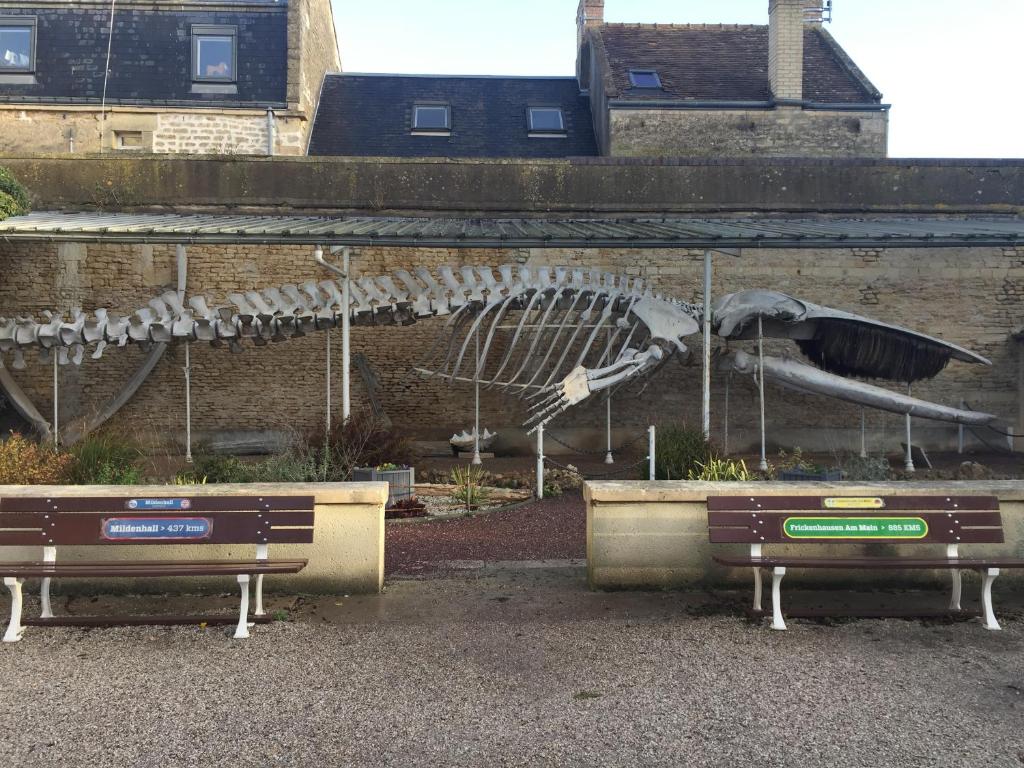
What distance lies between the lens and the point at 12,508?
5.01 metres

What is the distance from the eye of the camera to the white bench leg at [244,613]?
15.6 feet

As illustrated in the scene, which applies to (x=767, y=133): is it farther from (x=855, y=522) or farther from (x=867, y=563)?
(x=867, y=563)

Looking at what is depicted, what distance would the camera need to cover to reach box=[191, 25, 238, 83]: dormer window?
18.6 metres

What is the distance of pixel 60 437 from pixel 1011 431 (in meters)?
14.9

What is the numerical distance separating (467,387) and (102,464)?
697cm

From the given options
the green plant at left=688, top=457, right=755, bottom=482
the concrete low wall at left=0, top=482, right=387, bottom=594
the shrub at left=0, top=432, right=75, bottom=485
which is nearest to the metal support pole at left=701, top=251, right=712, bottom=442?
the green plant at left=688, top=457, right=755, bottom=482

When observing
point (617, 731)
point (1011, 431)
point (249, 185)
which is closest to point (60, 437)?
point (249, 185)

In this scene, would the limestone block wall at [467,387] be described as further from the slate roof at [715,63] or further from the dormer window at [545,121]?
the dormer window at [545,121]

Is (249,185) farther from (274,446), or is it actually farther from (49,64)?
(49,64)

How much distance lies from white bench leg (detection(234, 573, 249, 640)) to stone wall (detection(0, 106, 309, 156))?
15.1 m

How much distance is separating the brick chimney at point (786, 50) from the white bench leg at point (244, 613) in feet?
56.8

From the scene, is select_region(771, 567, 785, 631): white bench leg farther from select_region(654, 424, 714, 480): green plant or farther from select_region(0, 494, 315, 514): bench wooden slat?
select_region(654, 424, 714, 480): green plant

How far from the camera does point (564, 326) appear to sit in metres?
11.2

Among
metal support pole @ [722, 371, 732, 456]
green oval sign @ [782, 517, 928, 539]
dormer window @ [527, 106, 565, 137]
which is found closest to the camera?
green oval sign @ [782, 517, 928, 539]
